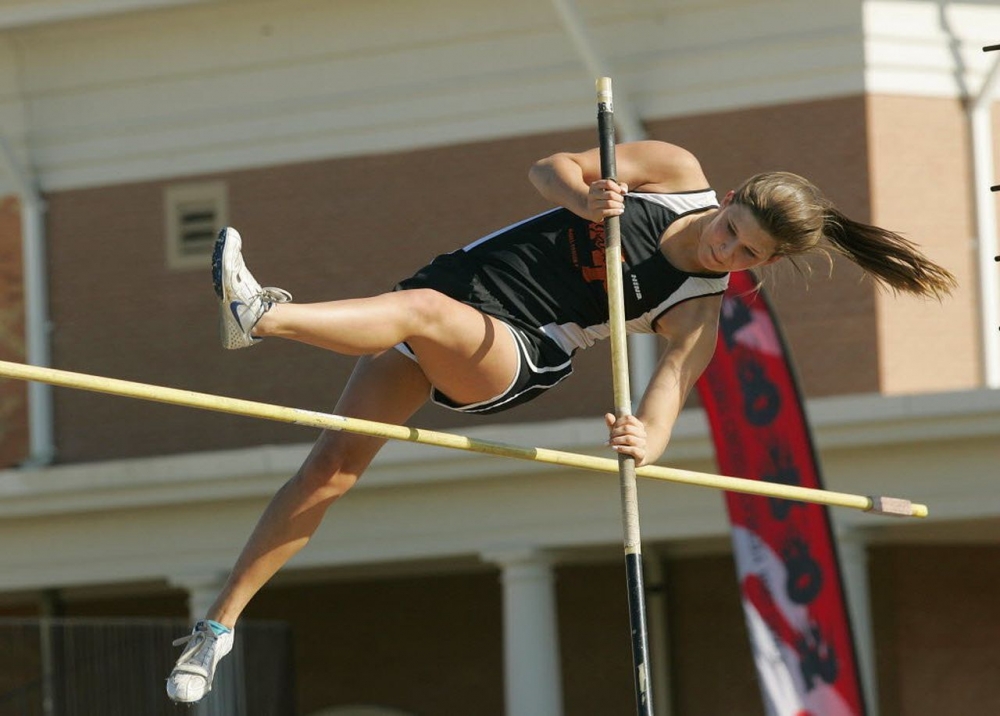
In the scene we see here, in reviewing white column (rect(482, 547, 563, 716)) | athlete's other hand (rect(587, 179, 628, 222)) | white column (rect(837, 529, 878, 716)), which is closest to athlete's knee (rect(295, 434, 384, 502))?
athlete's other hand (rect(587, 179, 628, 222))

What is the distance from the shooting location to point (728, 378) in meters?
10.6

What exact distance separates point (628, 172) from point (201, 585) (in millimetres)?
7394

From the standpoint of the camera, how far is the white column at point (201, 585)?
492 inches

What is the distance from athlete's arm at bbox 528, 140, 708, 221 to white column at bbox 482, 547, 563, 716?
6.31m

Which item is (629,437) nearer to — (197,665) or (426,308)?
(426,308)

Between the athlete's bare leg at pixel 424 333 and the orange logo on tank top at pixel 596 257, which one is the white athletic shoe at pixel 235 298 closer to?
the athlete's bare leg at pixel 424 333

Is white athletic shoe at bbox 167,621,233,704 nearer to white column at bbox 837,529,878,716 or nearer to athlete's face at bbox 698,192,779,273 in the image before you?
athlete's face at bbox 698,192,779,273

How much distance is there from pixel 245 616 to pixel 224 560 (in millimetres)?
2239

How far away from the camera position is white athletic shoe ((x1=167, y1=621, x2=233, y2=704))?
18.0ft

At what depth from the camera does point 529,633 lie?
12.0 m

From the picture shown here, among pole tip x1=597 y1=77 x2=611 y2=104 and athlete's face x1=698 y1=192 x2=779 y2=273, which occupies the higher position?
pole tip x1=597 y1=77 x2=611 y2=104

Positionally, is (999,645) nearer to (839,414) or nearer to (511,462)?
(839,414)

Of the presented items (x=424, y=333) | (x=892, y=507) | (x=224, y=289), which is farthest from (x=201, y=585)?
(x=224, y=289)

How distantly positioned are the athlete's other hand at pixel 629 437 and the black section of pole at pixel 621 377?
3.0 inches
